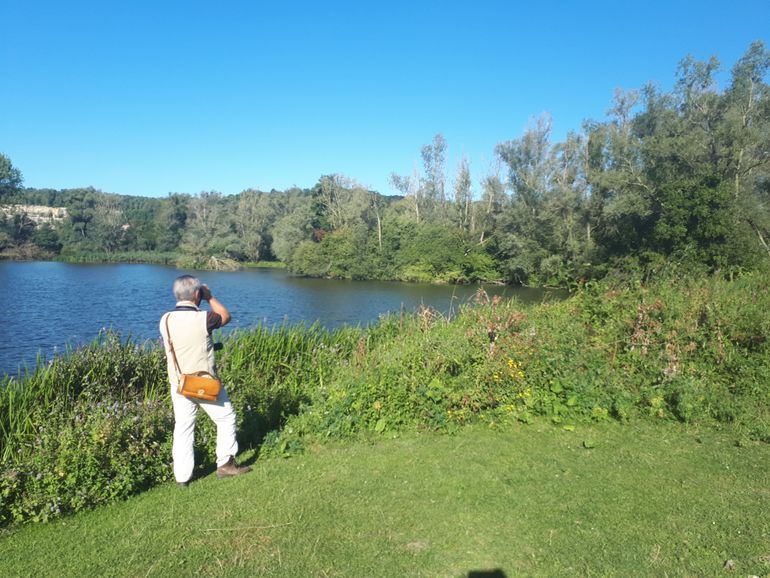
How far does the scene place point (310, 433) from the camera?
552 centimetres

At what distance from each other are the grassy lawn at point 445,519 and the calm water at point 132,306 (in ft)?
18.8

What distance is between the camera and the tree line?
3058 centimetres

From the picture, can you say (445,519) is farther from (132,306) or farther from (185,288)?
(132,306)

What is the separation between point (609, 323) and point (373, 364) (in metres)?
3.58

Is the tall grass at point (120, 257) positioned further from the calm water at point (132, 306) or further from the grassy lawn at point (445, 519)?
the grassy lawn at point (445, 519)

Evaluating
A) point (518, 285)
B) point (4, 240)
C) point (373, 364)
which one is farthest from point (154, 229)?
point (373, 364)

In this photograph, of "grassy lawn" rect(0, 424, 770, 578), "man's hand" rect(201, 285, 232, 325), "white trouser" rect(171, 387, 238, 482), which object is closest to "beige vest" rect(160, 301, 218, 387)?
"man's hand" rect(201, 285, 232, 325)

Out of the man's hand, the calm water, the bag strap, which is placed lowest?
the calm water

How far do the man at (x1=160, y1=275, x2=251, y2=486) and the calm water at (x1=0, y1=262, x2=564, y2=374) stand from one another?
199 inches

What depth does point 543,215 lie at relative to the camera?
42531 millimetres

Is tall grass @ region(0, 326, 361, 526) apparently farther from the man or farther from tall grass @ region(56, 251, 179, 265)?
tall grass @ region(56, 251, 179, 265)

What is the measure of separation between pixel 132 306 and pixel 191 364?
23.6 metres

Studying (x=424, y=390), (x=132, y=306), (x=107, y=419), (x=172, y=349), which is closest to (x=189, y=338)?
(x=172, y=349)

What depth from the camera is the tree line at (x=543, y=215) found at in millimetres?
30578
